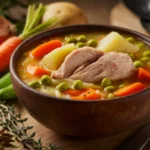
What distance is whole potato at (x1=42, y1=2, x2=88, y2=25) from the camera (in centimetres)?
378

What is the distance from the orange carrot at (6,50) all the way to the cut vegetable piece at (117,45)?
0.93m

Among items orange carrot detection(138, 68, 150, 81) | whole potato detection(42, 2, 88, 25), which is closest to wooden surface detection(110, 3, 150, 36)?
whole potato detection(42, 2, 88, 25)

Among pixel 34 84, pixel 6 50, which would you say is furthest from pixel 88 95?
pixel 6 50

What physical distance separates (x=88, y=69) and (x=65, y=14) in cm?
154

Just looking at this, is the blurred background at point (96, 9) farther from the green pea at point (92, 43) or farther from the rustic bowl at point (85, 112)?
the rustic bowl at point (85, 112)

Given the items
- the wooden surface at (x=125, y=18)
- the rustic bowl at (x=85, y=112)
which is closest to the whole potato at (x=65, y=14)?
the wooden surface at (x=125, y=18)

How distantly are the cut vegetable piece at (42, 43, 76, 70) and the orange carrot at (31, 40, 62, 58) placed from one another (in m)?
0.08

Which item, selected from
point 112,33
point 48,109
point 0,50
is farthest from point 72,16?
point 48,109

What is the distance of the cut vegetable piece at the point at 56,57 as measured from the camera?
8.04 ft

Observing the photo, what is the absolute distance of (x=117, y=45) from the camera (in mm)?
2568

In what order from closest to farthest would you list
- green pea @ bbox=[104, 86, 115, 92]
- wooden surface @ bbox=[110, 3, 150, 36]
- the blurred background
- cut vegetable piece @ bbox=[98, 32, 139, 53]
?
green pea @ bbox=[104, 86, 115, 92]
cut vegetable piece @ bbox=[98, 32, 139, 53]
wooden surface @ bbox=[110, 3, 150, 36]
the blurred background

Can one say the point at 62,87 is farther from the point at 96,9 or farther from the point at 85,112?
the point at 96,9

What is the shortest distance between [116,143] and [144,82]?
0.38 meters

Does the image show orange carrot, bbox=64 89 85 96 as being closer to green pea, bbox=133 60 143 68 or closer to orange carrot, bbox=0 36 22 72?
green pea, bbox=133 60 143 68
